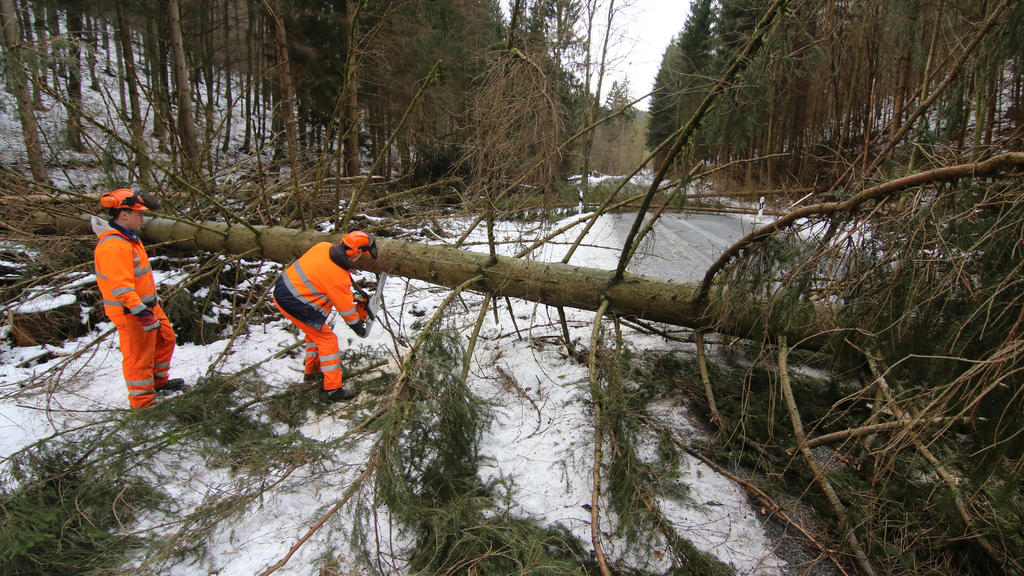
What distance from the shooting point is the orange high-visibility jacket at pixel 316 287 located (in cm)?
343

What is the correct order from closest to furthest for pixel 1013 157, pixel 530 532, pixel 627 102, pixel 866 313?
pixel 1013 157 → pixel 866 313 → pixel 530 532 → pixel 627 102

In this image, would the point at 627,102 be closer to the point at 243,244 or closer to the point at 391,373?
the point at 391,373

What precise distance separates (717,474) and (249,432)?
3.09m

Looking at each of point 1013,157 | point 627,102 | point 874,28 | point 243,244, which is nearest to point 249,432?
point 243,244

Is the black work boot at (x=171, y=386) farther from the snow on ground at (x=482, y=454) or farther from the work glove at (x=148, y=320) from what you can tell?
the work glove at (x=148, y=320)

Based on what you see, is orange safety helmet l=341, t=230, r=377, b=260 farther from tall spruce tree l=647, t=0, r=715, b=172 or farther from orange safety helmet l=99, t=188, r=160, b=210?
tall spruce tree l=647, t=0, r=715, b=172

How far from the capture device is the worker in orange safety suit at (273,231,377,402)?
3.43 metres

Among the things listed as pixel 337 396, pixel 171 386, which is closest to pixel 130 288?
pixel 171 386

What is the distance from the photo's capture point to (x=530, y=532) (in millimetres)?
1983

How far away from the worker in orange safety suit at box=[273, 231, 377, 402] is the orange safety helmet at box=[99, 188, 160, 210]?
127 cm

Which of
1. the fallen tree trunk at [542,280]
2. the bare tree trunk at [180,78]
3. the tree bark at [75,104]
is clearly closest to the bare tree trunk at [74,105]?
the tree bark at [75,104]

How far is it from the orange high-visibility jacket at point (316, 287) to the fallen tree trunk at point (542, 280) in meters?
0.51

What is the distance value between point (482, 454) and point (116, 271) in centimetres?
320

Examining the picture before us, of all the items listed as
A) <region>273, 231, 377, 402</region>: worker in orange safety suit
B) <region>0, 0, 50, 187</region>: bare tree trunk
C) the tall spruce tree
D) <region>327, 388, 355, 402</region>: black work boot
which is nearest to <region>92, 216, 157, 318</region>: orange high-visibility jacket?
<region>273, 231, 377, 402</region>: worker in orange safety suit
